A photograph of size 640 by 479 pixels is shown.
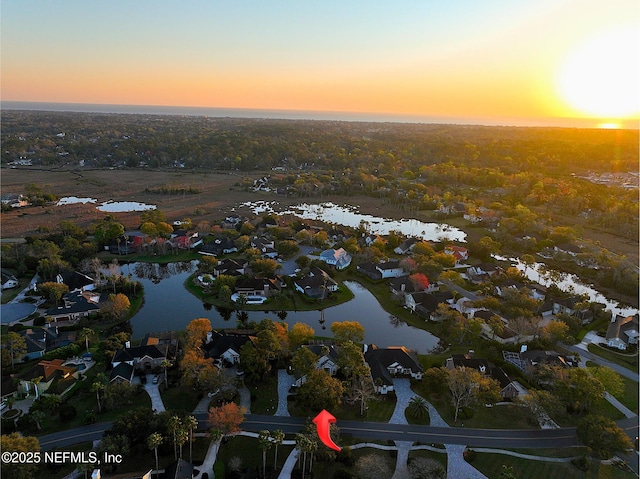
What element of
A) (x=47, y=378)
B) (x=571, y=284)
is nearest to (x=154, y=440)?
(x=47, y=378)

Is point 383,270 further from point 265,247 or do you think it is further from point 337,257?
point 265,247

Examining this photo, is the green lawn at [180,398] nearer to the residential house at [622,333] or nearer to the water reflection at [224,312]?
the water reflection at [224,312]

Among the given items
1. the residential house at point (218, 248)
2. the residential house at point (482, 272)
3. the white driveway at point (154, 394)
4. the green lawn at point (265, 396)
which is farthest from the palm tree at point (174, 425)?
the residential house at point (482, 272)

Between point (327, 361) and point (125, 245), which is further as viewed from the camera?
point (125, 245)

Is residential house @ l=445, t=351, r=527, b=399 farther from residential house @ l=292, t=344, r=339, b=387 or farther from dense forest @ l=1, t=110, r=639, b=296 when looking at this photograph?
dense forest @ l=1, t=110, r=639, b=296

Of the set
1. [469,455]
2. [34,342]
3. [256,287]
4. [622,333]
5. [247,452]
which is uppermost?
[622,333]

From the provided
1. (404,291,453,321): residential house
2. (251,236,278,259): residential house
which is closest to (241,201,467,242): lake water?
(251,236,278,259): residential house

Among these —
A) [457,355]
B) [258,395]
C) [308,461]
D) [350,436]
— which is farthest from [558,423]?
[258,395]
